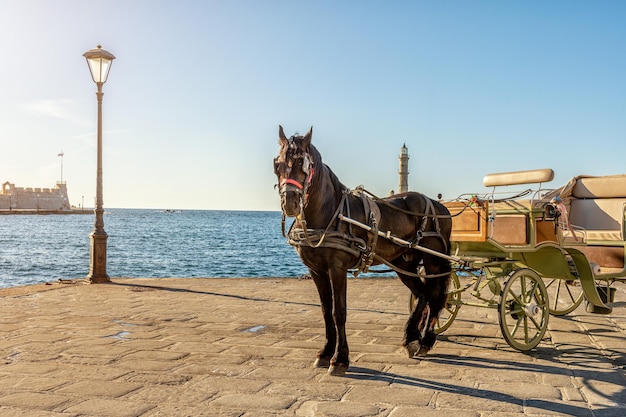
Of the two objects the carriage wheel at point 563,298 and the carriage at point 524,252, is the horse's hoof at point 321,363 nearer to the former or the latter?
the carriage at point 524,252

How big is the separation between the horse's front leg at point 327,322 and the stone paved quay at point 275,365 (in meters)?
0.23

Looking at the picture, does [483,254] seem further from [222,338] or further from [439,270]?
[222,338]

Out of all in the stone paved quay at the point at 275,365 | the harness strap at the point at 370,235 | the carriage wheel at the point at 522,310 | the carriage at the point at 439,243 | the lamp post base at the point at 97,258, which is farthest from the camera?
the lamp post base at the point at 97,258

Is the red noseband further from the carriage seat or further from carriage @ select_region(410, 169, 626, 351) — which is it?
the carriage seat

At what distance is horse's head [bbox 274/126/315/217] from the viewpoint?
18.0 feet

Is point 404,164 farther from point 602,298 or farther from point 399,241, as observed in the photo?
point 399,241

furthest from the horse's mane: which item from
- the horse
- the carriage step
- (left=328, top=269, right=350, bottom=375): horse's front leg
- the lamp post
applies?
the lamp post

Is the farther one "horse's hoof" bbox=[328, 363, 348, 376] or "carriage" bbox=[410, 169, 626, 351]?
Result: "carriage" bbox=[410, 169, 626, 351]

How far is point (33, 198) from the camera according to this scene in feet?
529

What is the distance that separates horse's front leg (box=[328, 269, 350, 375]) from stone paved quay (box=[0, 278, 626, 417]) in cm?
17

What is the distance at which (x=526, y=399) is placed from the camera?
16.3ft

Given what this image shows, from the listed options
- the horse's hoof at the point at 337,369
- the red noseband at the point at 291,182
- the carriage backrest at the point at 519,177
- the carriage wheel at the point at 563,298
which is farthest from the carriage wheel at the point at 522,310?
the red noseband at the point at 291,182

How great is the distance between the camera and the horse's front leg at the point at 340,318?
18.8 ft

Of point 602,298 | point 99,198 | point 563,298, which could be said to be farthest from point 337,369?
point 99,198
